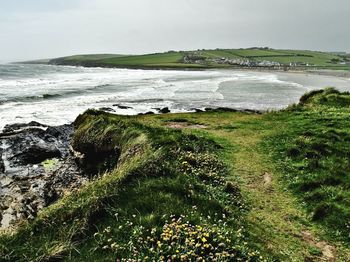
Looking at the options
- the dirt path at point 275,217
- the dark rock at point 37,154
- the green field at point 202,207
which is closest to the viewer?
the green field at point 202,207

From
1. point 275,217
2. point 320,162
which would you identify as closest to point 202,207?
point 275,217

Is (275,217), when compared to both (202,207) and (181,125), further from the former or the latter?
(181,125)

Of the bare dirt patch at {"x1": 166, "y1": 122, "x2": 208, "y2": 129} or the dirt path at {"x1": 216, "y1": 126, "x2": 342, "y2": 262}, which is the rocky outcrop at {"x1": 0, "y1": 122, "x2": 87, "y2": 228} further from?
the bare dirt patch at {"x1": 166, "y1": 122, "x2": 208, "y2": 129}

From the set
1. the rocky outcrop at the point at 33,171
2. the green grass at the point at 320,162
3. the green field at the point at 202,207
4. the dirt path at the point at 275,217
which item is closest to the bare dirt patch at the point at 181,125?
the green grass at the point at 320,162

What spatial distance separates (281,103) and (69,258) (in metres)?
51.9

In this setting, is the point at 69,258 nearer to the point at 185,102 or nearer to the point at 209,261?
the point at 209,261

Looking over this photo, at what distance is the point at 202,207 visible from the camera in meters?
10.2

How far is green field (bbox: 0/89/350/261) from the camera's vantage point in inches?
322

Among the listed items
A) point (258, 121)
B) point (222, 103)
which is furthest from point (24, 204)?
point (222, 103)

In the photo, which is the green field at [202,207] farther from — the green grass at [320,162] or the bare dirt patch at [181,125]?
the bare dirt patch at [181,125]

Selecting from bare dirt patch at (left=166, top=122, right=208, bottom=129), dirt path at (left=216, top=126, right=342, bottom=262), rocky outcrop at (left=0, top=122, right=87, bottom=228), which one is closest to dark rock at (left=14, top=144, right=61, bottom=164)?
rocky outcrop at (left=0, top=122, right=87, bottom=228)

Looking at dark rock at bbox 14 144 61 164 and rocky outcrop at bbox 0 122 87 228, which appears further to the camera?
dark rock at bbox 14 144 61 164

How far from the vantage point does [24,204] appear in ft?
53.4

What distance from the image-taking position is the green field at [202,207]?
322 inches
